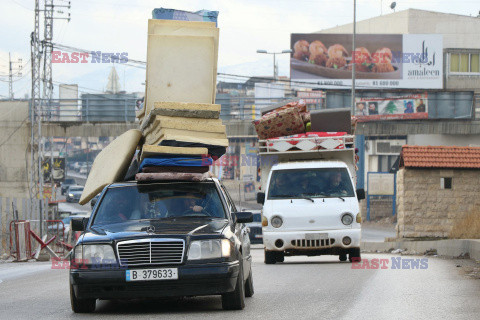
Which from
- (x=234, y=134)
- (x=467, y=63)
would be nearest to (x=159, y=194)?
(x=234, y=134)

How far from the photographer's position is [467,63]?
8006cm

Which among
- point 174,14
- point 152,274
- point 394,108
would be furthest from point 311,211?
point 394,108

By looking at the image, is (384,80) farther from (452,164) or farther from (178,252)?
(178,252)

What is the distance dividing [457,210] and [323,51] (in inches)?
1670

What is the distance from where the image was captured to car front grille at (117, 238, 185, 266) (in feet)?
29.9

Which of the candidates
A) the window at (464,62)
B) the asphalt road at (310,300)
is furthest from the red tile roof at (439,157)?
the window at (464,62)

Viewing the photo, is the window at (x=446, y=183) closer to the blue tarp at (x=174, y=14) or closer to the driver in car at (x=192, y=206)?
the blue tarp at (x=174, y=14)

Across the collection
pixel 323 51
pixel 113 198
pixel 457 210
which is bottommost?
pixel 457 210

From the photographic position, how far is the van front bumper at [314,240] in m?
17.8

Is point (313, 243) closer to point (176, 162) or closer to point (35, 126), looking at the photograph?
point (176, 162)

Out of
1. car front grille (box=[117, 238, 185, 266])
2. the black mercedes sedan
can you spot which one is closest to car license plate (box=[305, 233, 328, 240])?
the black mercedes sedan

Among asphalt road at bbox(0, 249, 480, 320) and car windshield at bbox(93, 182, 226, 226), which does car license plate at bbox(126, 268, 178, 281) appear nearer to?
asphalt road at bbox(0, 249, 480, 320)

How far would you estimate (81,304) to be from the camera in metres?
9.40

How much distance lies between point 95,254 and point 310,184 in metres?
9.74
